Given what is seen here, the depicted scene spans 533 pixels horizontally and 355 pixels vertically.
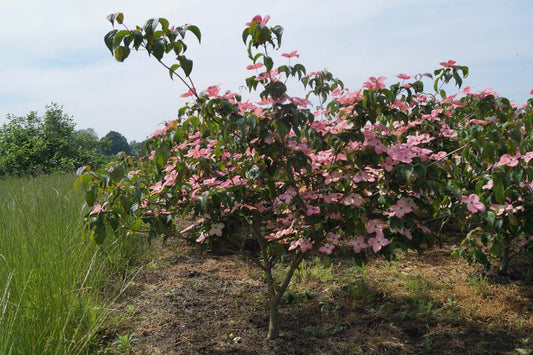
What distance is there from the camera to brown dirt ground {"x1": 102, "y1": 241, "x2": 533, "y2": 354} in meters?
2.11

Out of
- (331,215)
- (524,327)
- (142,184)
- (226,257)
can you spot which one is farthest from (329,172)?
(226,257)

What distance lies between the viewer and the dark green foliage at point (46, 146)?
9398 millimetres

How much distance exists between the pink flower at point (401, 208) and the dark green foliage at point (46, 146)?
887 cm

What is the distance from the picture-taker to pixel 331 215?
191 centimetres

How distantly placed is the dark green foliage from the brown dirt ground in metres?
7.51

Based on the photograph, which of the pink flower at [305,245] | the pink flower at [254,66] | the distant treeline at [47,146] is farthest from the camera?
the distant treeline at [47,146]

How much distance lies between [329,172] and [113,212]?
98 cm

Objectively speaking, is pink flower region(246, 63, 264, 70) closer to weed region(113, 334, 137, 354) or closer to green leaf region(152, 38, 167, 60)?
green leaf region(152, 38, 167, 60)

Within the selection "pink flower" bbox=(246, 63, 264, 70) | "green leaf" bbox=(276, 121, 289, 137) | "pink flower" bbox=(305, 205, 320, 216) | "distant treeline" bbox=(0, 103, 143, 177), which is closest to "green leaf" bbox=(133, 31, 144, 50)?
"pink flower" bbox=(246, 63, 264, 70)

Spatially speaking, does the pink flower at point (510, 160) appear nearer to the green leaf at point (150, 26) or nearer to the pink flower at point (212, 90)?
the pink flower at point (212, 90)

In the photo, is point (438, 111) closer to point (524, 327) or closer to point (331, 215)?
point (331, 215)

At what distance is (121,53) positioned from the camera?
5.19ft

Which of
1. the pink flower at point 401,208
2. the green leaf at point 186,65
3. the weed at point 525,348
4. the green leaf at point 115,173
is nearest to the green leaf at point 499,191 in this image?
the pink flower at point 401,208

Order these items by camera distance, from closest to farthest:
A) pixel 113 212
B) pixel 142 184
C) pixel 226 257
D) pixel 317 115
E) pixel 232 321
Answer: pixel 113 212 → pixel 317 115 → pixel 142 184 → pixel 232 321 → pixel 226 257
